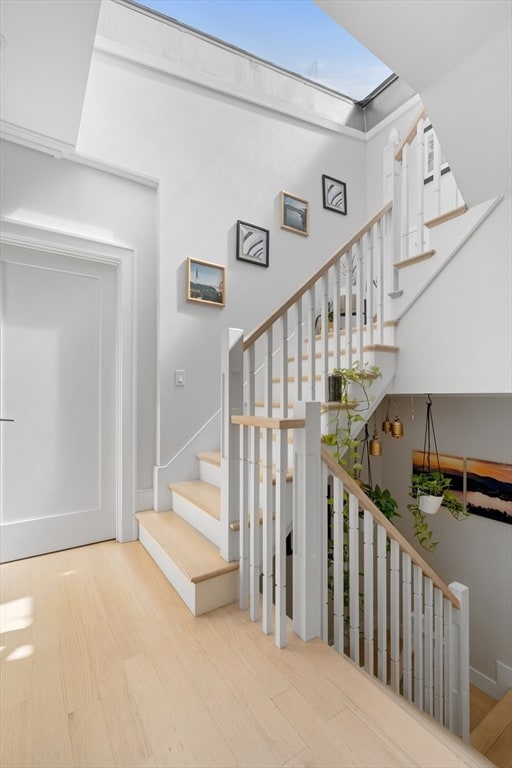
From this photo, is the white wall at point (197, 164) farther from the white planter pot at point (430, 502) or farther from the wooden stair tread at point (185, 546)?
the white planter pot at point (430, 502)

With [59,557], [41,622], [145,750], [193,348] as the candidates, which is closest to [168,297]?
[193,348]

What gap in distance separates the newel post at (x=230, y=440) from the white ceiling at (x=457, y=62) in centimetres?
127

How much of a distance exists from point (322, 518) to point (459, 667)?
4.71 feet

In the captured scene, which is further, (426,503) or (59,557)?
(426,503)

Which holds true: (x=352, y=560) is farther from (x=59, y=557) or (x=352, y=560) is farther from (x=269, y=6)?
(x=269, y=6)

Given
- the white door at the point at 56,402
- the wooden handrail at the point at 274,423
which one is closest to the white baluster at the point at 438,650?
the wooden handrail at the point at 274,423

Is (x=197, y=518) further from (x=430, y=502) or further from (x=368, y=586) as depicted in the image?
(x=430, y=502)

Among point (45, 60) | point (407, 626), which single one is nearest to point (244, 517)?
point (407, 626)

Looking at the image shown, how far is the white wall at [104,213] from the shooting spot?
2.09 metres

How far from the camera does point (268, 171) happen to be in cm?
312

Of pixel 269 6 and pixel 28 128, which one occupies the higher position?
pixel 269 6

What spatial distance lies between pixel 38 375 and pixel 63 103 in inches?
56.9

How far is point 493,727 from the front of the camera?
254 centimetres

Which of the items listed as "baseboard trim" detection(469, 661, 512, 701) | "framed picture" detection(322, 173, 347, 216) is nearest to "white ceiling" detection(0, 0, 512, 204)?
"framed picture" detection(322, 173, 347, 216)
